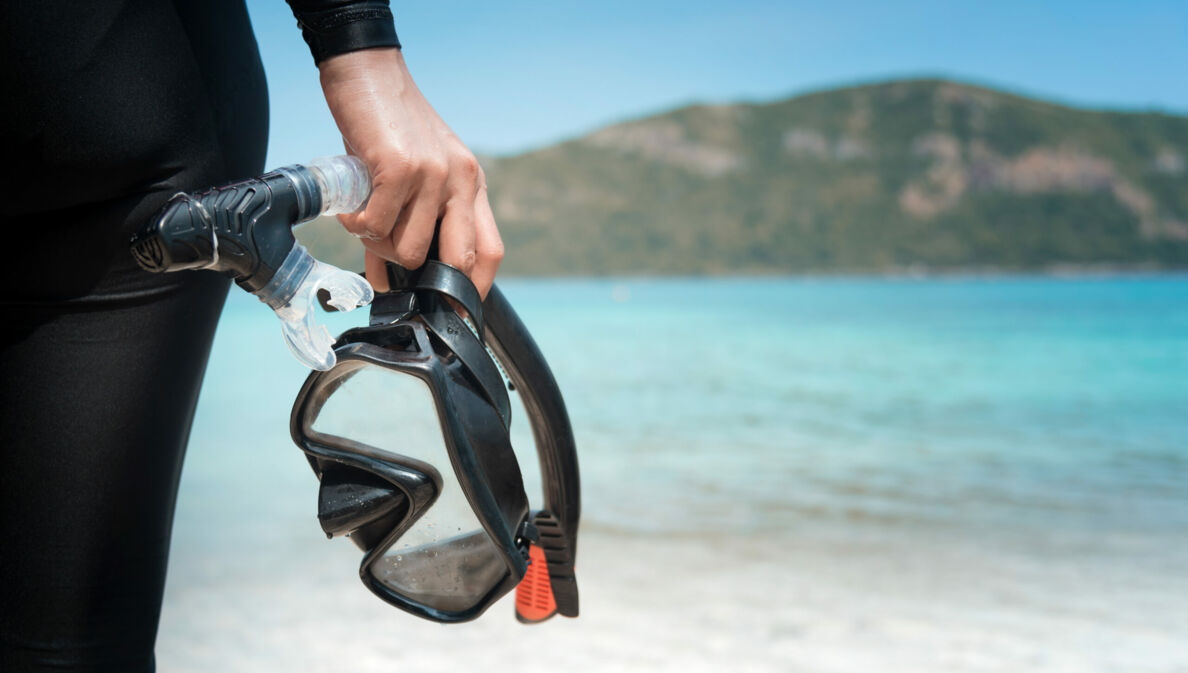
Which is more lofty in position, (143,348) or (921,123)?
(143,348)

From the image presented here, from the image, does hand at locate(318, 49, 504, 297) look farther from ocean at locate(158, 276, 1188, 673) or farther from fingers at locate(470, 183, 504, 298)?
ocean at locate(158, 276, 1188, 673)

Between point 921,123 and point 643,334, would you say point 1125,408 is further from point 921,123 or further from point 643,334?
point 921,123

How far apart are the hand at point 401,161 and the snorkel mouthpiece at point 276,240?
22 millimetres

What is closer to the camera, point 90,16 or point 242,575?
point 90,16

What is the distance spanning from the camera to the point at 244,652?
2168 mm

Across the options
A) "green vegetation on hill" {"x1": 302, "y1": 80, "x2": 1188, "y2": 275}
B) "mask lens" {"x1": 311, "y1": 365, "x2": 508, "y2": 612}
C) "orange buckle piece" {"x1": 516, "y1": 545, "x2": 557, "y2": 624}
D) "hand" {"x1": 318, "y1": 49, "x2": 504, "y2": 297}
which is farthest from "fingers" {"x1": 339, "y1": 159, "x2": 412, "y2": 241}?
"green vegetation on hill" {"x1": 302, "y1": 80, "x2": 1188, "y2": 275}

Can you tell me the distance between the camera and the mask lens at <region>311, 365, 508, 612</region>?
72 cm

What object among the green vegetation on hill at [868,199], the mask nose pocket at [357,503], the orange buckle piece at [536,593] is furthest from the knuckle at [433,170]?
the green vegetation on hill at [868,199]

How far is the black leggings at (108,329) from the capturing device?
68 cm

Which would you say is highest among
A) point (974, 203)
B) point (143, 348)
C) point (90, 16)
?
point (90, 16)

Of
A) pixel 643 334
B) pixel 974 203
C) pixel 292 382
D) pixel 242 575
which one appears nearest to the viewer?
pixel 242 575

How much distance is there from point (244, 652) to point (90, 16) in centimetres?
187

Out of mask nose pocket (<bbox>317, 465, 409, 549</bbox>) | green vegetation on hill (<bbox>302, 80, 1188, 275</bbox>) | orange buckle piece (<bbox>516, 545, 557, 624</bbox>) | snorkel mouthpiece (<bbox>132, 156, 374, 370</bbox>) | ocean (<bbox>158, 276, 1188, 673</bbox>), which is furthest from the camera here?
green vegetation on hill (<bbox>302, 80, 1188, 275</bbox>)

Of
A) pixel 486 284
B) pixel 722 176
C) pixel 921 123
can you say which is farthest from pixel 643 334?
pixel 921 123
